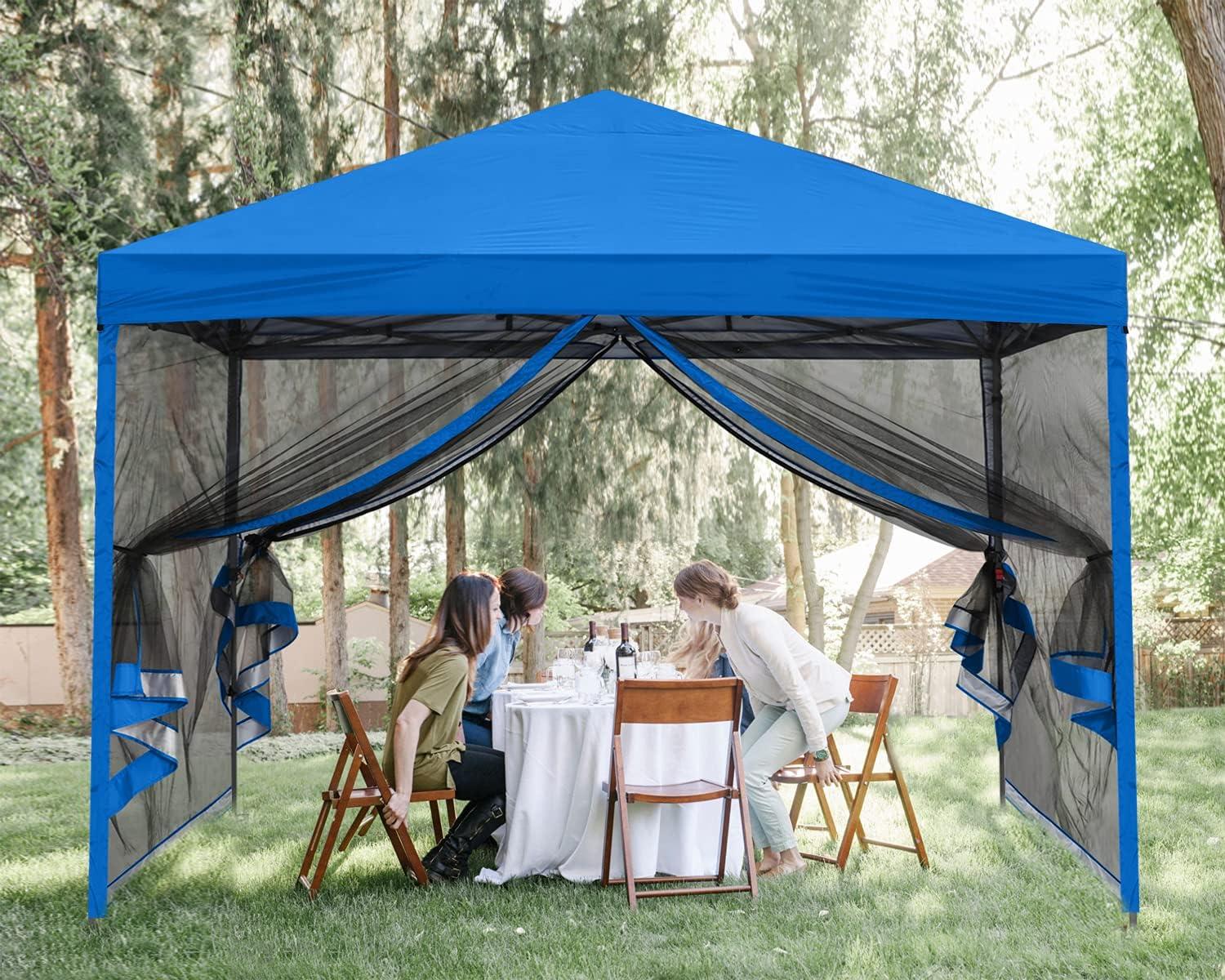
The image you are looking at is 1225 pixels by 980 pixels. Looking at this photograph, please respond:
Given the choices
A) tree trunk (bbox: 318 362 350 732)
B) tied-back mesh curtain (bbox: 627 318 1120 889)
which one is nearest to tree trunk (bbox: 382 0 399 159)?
tree trunk (bbox: 318 362 350 732)

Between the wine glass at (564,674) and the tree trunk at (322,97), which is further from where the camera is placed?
the tree trunk at (322,97)

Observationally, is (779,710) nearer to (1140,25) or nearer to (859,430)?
(859,430)

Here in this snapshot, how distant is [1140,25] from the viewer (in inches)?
397

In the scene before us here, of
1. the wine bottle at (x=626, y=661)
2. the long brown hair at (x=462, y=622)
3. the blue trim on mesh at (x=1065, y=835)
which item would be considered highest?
the long brown hair at (x=462, y=622)

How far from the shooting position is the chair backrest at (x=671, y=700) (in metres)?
3.88

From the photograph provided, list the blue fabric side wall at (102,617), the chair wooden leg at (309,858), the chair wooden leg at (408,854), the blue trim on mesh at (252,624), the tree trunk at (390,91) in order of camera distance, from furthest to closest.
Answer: the tree trunk at (390,91) → the blue trim on mesh at (252,624) → the chair wooden leg at (309,858) → the chair wooden leg at (408,854) → the blue fabric side wall at (102,617)

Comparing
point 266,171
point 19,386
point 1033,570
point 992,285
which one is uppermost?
point 266,171

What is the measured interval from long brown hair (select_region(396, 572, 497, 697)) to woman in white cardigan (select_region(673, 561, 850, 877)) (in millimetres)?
689

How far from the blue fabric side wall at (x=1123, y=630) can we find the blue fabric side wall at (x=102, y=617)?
2923 mm

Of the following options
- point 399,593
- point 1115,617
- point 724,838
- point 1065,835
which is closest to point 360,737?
point 724,838

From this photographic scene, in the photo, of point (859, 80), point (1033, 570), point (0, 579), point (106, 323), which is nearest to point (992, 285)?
point (1033, 570)

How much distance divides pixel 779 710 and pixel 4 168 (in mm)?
5917

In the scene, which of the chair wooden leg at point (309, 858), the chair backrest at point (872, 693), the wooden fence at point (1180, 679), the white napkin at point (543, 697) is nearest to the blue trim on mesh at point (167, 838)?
the chair wooden leg at point (309, 858)

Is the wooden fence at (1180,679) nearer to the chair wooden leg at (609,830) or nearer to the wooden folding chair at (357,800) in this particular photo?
the chair wooden leg at (609,830)
